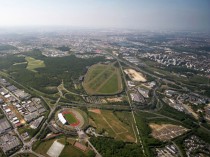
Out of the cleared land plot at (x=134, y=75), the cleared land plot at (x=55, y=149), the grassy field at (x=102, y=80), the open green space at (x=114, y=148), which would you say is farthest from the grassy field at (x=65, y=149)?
the cleared land plot at (x=134, y=75)

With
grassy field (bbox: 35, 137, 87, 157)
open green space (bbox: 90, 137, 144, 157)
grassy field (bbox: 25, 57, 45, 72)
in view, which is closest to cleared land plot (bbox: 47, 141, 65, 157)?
grassy field (bbox: 35, 137, 87, 157)

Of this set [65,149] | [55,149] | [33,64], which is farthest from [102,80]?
[55,149]

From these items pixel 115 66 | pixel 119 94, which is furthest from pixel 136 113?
pixel 115 66

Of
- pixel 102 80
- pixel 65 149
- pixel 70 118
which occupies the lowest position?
pixel 65 149

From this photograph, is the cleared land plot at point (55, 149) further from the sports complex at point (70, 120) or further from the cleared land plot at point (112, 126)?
the cleared land plot at point (112, 126)

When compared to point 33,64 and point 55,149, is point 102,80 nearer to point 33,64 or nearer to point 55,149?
point 33,64

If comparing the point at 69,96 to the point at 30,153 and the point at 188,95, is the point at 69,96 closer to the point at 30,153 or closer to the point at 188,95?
the point at 30,153
